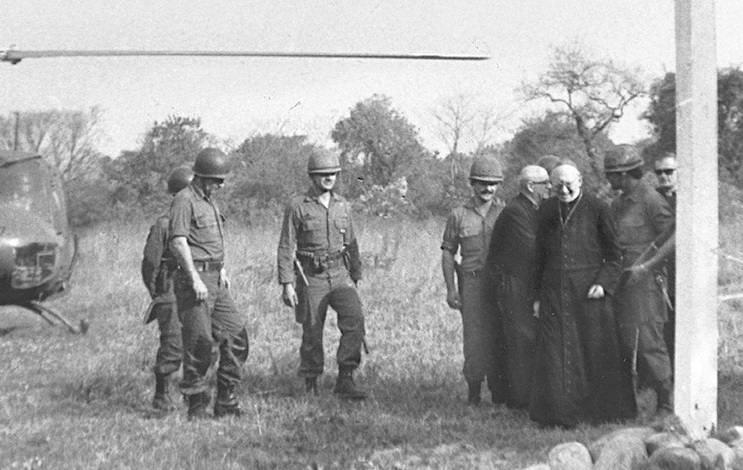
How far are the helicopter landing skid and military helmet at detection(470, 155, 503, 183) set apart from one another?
6.03 meters

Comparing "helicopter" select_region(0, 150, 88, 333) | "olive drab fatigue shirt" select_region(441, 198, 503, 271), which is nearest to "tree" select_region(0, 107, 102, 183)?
"helicopter" select_region(0, 150, 88, 333)

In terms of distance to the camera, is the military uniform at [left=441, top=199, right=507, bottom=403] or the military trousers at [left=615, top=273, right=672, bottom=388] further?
the military uniform at [left=441, top=199, right=507, bottom=403]

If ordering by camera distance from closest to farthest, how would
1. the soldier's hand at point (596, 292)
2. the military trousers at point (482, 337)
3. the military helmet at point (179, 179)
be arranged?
the soldier's hand at point (596, 292)
the military trousers at point (482, 337)
the military helmet at point (179, 179)

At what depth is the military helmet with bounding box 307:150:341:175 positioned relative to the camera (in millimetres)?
8578

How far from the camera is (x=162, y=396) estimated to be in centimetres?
822

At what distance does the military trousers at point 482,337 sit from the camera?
8.27 metres

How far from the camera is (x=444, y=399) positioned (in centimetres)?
838

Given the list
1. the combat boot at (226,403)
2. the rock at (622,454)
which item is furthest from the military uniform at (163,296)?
the rock at (622,454)

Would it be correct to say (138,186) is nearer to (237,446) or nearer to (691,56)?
(237,446)

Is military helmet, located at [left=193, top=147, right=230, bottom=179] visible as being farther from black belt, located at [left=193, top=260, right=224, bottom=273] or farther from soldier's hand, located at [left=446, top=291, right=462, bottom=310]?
soldier's hand, located at [left=446, top=291, right=462, bottom=310]

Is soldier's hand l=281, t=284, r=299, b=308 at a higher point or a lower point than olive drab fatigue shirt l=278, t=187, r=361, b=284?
lower

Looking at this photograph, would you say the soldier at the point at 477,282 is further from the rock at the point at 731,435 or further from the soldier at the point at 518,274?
the rock at the point at 731,435

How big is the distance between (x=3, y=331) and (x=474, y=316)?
6.95m

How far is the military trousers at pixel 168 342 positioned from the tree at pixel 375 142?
6132 millimetres
